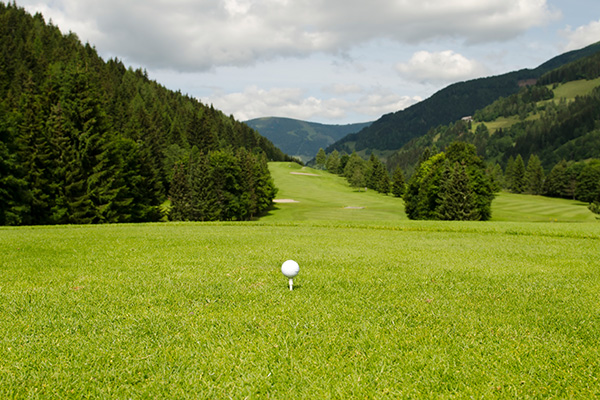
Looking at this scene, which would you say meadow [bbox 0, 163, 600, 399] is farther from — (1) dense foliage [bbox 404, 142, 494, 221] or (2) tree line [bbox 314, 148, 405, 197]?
(2) tree line [bbox 314, 148, 405, 197]

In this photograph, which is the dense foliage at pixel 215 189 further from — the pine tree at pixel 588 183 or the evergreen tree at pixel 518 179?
the evergreen tree at pixel 518 179

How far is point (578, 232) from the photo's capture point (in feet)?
68.4

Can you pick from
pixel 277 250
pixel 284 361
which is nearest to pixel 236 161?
pixel 277 250

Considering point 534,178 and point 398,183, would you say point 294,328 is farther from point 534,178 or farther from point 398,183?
point 534,178

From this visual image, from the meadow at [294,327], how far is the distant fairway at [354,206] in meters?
48.9

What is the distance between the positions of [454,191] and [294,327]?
48.7 m

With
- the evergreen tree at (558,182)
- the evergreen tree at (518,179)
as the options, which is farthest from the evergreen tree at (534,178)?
the evergreen tree at (558,182)

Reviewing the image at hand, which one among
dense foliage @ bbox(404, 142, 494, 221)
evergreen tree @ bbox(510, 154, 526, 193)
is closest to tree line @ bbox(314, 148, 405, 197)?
dense foliage @ bbox(404, 142, 494, 221)

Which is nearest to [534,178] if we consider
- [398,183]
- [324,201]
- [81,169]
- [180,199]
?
[398,183]

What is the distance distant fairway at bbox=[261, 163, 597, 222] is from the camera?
6197 cm

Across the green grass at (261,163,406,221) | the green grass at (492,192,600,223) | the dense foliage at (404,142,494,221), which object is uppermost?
the dense foliage at (404,142,494,221)

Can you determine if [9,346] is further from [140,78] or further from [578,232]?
[140,78]

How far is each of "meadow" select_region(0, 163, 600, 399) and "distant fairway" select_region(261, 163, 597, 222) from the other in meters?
48.9

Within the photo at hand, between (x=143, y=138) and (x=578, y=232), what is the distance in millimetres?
85117
